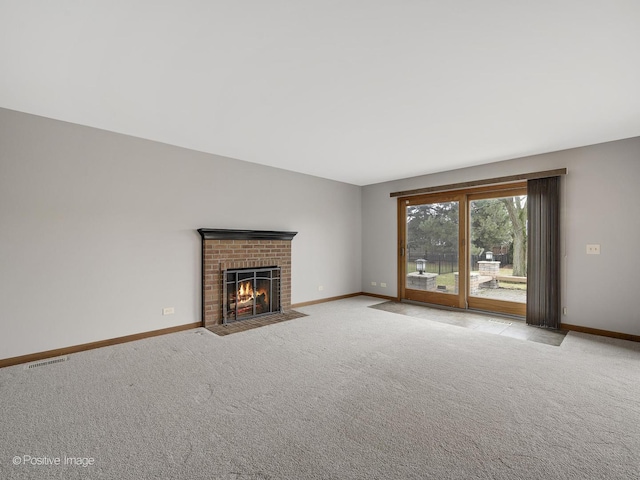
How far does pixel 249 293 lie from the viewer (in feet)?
15.5

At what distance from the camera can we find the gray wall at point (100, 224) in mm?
2950

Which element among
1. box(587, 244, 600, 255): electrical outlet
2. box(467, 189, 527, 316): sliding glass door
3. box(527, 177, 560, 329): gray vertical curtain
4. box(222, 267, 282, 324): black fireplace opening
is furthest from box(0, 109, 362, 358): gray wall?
box(587, 244, 600, 255): electrical outlet

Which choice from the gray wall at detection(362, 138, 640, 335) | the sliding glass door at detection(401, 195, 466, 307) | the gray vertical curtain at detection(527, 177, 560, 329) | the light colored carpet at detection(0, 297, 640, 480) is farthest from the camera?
the sliding glass door at detection(401, 195, 466, 307)

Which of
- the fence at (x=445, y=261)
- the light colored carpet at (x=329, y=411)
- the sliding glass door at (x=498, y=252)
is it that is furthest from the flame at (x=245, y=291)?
the sliding glass door at (x=498, y=252)

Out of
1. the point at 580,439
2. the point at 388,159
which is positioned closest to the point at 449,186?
the point at 388,159

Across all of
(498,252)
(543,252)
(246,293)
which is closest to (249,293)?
(246,293)

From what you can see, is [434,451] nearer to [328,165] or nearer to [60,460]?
[60,460]

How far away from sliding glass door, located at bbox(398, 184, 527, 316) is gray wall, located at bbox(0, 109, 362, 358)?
3.01 m

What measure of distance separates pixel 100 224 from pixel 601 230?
6.16 m

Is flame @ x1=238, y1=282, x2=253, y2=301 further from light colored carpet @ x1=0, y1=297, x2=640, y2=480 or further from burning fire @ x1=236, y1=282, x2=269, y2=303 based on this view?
light colored carpet @ x1=0, y1=297, x2=640, y2=480

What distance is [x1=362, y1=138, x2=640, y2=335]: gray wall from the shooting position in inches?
144

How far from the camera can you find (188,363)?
9.65 feet

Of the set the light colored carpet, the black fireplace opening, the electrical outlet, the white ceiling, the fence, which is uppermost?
the white ceiling

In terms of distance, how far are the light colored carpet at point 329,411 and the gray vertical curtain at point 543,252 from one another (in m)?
0.75
